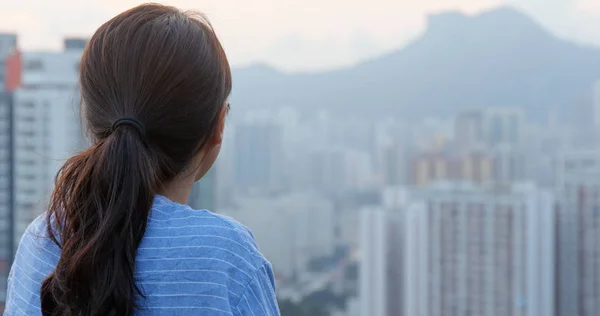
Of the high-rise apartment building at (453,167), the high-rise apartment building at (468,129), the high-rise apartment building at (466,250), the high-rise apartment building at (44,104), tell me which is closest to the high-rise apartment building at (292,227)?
the high-rise apartment building at (466,250)

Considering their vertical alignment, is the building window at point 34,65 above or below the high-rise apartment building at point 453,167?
above

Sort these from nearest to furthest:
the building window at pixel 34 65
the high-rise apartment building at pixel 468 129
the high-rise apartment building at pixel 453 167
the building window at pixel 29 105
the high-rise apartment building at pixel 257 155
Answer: the building window at pixel 29 105
the building window at pixel 34 65
the high-rise apartment building at pixel 453 167
the high-rise apartment building at pixel 257 155
the high-rise apartment building at pixel 468 129

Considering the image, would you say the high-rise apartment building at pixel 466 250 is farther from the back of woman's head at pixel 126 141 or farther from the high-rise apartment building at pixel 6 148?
the back of woman's head at pixel 126 141

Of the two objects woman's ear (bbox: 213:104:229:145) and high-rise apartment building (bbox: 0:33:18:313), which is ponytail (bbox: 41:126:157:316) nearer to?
woman's ear (bbox: 213:104:229:145)

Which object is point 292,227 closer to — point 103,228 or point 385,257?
point 385,257

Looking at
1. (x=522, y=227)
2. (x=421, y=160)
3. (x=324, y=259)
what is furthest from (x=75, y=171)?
Answer: (x=421, y=160)

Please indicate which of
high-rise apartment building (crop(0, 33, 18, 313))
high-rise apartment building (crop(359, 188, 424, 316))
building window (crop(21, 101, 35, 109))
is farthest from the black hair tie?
high-rise apartment building (crop(359, 188, 424, 316))

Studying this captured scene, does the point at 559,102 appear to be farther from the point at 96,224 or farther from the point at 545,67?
the point at 96,224
